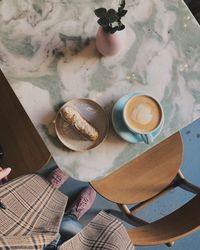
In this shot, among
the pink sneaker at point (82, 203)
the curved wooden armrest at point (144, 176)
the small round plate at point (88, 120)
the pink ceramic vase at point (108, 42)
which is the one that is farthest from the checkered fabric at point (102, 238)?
the pink ceramic vase at point (108, 42)

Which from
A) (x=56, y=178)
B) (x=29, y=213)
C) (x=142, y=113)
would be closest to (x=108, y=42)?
(x=142, y=113)

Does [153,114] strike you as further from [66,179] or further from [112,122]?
[66,179]

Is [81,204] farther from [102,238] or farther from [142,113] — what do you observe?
[142,113]

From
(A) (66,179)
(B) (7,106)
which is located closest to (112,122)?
(B) (7,106)

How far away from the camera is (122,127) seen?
92 cm

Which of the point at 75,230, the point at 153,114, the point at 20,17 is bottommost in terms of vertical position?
the point at 75,230

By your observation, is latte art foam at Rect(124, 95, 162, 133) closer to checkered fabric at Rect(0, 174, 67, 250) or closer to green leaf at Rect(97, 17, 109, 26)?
green leaf at Rect(97, 17, 109, 26)

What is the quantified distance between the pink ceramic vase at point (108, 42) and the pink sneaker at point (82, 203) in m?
0.70

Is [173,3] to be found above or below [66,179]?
above

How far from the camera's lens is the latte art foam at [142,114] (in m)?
0.91

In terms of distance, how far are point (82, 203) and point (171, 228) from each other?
1.76ft

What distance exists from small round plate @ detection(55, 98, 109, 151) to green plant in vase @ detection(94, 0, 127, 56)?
0.47ft

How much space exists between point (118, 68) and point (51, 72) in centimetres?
18

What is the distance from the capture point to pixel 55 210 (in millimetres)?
1031
